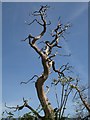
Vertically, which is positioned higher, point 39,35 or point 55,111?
point 39,35

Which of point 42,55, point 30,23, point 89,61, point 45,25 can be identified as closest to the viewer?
point 42,55

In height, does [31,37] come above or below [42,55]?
above

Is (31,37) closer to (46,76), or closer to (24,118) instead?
(46,76)

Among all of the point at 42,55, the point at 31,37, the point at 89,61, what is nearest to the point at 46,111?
the point at 42,55

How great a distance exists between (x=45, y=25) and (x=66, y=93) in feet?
10.3

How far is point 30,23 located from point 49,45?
3.11ft

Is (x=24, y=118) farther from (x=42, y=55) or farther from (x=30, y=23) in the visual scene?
(x=30, y=23)

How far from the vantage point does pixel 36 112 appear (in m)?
4.64

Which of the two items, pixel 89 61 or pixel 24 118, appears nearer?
pixel 24 118

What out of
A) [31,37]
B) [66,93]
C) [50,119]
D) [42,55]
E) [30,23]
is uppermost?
[30,23]

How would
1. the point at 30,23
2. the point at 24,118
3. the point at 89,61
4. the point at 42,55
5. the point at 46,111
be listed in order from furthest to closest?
1. the point at 89,61
2. the point at 30,23
3. the point at 42,55
4. the point at 46,111
5. the point at 24,118

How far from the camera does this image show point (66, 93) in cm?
450

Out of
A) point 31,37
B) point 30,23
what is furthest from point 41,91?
point 30,23

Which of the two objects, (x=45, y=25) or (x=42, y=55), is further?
(x=45, y=25)
